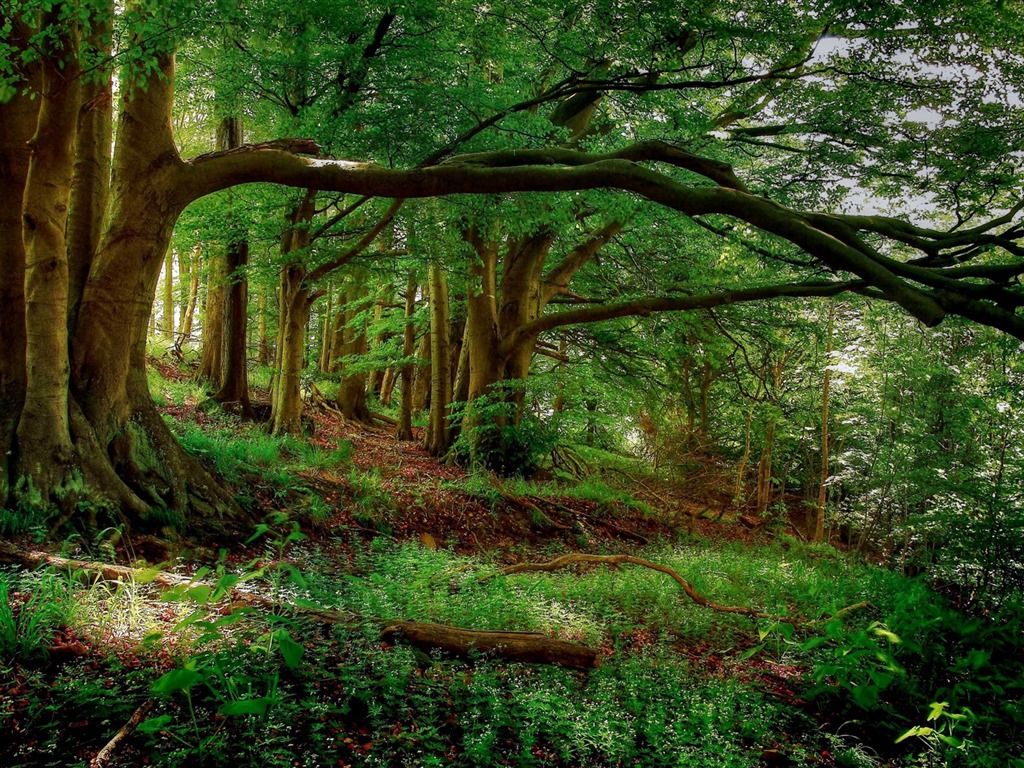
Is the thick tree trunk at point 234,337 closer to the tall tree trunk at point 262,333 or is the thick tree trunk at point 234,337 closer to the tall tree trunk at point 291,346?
the tall tree trunk at point 291,346

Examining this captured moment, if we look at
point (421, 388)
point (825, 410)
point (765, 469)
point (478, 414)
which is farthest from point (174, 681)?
point (421, 388)

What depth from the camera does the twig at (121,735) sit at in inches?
85.1

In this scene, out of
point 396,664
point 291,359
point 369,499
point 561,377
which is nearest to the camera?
point 396,664

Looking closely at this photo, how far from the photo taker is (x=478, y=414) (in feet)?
36.1

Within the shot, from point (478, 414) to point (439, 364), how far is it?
163cm

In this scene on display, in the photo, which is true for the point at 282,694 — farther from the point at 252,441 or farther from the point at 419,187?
the point at 252,441

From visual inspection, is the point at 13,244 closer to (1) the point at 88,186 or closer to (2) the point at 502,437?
(1) the point at 88,186

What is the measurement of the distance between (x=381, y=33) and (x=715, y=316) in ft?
24.5

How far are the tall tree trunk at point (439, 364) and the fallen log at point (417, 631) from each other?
8215 millimetres

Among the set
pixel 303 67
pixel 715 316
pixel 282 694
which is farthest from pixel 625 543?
pixel 303 67

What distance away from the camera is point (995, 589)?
501 cm

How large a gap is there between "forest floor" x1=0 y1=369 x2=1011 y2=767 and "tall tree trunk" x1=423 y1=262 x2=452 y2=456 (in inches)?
204

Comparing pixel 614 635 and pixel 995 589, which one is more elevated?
pixel 995 589

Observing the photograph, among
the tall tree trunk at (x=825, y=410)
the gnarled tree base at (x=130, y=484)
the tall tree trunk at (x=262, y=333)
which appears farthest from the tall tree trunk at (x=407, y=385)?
the tall tree trunk at (x=825, y=410)
